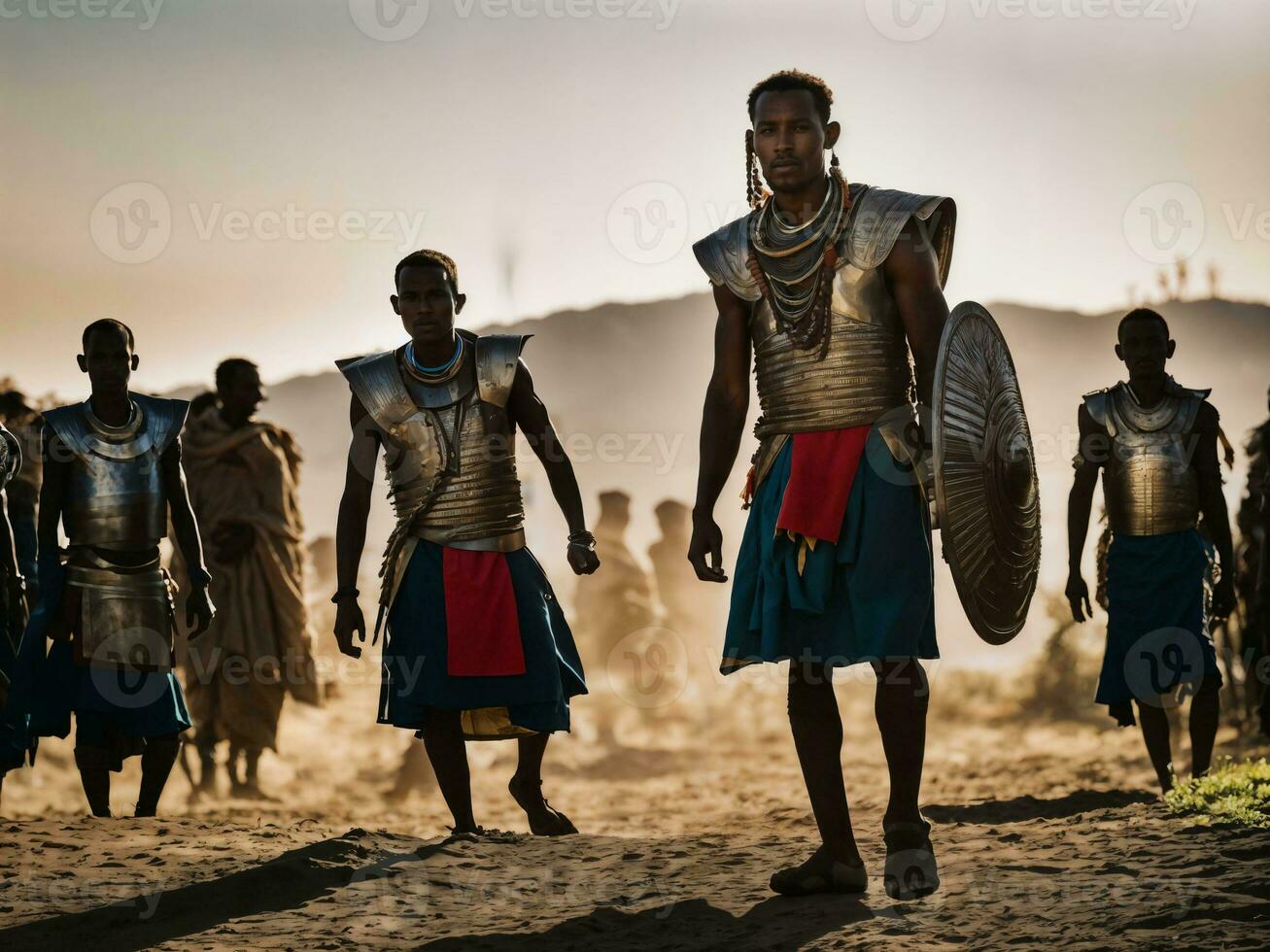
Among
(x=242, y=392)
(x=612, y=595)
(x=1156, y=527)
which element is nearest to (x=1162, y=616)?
(x=1156, y=527)

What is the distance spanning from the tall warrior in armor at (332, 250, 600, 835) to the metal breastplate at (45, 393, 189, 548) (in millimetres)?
1219

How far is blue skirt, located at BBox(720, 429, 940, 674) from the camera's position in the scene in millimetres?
4922

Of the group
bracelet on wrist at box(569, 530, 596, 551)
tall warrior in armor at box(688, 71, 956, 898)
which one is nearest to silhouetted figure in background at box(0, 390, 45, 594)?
bracelet on wrist at box(569, 530, 596, 551)

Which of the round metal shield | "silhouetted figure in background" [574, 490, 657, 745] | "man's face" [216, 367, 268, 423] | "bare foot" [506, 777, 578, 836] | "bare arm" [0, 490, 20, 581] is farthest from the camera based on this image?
"silhouetted figure in background" [574, 490, 657, 745]

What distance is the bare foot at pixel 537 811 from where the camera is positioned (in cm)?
685

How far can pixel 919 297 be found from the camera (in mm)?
5047

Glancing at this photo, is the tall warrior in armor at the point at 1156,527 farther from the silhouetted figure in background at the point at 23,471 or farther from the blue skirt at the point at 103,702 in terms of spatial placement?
the silhouetted figure in background at the point at 23,471

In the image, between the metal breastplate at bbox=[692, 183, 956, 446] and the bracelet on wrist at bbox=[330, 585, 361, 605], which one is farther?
the bracelet on wrist at bbox=[330, 585, 361, 605]

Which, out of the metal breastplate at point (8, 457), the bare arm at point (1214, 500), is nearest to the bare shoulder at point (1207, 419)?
the bare arm at point (1214, 500)

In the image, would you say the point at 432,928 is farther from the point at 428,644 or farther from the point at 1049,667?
the point at 1049,667

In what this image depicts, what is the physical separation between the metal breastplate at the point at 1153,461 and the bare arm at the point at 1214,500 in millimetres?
36

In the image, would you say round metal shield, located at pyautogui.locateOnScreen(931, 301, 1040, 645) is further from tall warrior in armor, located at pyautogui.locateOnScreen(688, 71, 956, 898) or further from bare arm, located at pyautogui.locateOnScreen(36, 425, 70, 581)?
bare arm, located at pyautogui.locateOnScreen(36, 425, 70, 581)

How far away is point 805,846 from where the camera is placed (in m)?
5.96

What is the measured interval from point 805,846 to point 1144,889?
4.89 ft
